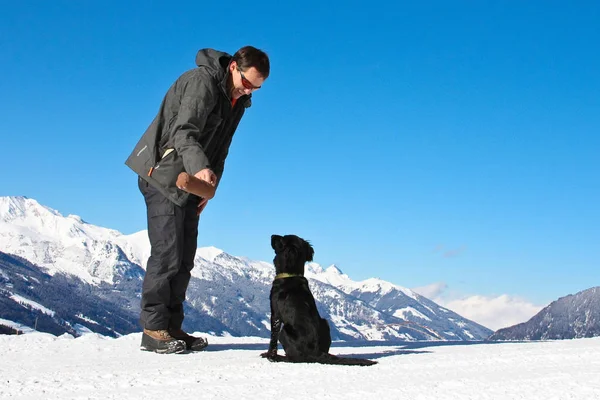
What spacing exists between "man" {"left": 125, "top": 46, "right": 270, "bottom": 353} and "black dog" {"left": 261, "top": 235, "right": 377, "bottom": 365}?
3.24 feet

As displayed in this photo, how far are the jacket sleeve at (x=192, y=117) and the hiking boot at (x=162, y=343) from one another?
190 centimetres

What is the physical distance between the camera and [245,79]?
5.95 m

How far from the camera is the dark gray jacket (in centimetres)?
587

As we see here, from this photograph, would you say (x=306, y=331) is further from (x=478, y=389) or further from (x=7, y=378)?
(x=7, y=378)

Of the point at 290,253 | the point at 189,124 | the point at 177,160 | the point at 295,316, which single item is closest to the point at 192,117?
the point at 189,124

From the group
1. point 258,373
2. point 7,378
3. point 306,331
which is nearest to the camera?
point 7,378

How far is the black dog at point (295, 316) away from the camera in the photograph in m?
5.46

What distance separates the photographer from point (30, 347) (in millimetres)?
6395

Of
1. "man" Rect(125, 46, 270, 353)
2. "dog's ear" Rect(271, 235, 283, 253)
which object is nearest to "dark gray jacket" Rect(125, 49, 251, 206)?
"man" Rect(125, 46, 270, 353)

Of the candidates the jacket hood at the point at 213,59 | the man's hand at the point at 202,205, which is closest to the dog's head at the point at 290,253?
the man's hand at the point at 202,205

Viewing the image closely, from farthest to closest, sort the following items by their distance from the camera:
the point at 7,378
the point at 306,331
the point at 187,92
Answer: the point at 187,92 → the point at 306,331 → the point at 7,378

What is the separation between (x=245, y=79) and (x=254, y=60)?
218 millimetres

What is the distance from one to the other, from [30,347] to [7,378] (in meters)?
2.33

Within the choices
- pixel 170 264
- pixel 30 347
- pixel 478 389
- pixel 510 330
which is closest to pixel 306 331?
pixel 170 264
